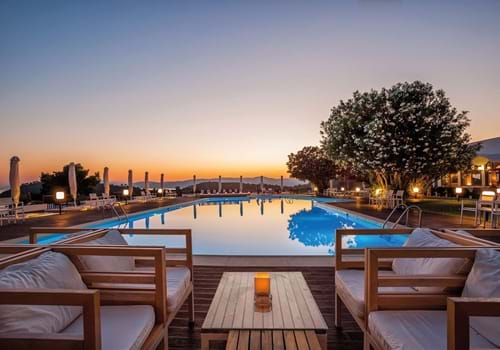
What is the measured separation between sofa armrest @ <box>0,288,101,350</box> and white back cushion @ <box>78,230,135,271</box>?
81cm

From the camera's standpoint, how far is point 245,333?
1.75 metres

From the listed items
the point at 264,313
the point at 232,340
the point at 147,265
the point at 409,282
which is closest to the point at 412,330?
the point at 409,282

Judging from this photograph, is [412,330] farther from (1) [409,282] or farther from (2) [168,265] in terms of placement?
(2) [168,265]

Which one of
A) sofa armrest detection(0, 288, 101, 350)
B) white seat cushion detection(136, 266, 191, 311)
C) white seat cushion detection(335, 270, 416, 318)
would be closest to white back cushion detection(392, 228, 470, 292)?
white seat cushion detection(335, 270, 416, 318)

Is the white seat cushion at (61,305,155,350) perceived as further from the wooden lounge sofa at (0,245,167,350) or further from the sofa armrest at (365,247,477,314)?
the sofa armrest at (365,247,477,314)

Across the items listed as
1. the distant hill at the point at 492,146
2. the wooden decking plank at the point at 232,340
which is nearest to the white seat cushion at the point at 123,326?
the wooden decking plank at the point at 232,340

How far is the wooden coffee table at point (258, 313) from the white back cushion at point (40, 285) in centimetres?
78

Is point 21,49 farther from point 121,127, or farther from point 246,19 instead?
point 246,19

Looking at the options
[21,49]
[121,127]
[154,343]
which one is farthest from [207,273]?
[121,127]

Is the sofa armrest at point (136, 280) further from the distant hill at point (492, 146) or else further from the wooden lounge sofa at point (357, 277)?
the distant hill at point (492, 146)

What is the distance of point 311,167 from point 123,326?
70.5ft

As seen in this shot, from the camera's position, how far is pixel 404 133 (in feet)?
37.2

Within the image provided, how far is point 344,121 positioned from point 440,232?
11.0 meters

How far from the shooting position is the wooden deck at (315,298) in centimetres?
232
